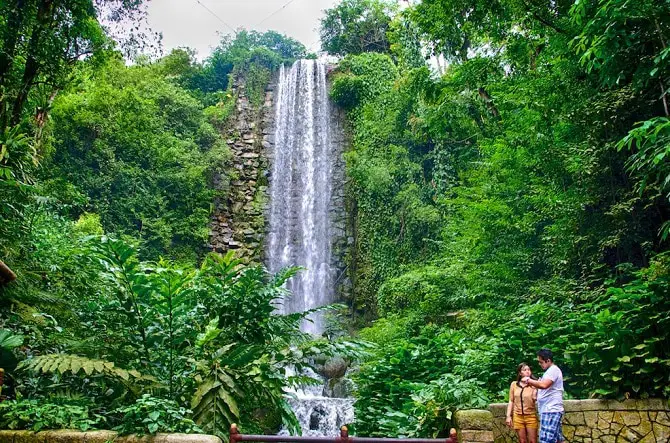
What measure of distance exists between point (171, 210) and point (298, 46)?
12338mm

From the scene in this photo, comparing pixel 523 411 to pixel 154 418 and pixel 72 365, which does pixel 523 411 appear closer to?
pixel 154 418

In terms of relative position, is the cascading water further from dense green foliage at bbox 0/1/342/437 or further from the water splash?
dense green foliage at bbox 0/1/342/437

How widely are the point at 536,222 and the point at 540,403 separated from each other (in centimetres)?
476

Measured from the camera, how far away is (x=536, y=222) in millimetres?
8359

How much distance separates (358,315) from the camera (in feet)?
49.3

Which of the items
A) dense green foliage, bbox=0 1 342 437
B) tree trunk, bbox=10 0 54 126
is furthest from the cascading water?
tree trunk, bbox=10 0 54 126

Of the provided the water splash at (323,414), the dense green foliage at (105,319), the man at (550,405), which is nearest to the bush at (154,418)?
the dense green foliage at (105,319)

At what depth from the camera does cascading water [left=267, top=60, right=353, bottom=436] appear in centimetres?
1602

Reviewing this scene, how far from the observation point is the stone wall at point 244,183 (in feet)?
54.5

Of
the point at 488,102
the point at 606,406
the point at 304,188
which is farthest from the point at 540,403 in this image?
the point at 304,188

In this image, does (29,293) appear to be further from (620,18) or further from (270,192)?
(270,192)

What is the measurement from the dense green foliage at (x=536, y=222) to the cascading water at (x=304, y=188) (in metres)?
3.10

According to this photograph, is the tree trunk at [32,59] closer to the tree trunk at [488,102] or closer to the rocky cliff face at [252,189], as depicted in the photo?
the tree trunk at [488,102]

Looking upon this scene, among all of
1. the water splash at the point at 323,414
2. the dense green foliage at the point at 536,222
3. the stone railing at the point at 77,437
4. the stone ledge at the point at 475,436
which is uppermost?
the dense green foliage at the point at 536,222
